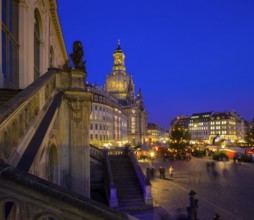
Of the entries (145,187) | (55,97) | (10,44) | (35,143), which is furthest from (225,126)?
(35,143)

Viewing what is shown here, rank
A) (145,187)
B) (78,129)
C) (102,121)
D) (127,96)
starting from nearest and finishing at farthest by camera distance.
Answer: (78,129) < (145,187) < (102,121) < (127,96)

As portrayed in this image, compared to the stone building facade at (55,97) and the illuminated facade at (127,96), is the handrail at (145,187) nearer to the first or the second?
the stone building facade at (55,97)

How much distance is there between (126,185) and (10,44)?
13.2m

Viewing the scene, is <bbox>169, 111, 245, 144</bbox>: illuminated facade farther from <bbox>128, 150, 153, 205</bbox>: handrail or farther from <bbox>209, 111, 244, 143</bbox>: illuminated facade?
<bbox>128, 150, 153, 205</bbox>: handrail

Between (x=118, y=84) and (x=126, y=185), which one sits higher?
(x=118, y=84)

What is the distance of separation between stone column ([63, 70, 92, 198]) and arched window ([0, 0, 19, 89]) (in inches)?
94.3

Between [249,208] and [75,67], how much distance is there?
1445 centimetres

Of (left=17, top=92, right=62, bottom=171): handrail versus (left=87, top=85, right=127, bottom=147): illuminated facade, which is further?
(left=87, top=85, right=127, bottom=147): illuminated facade

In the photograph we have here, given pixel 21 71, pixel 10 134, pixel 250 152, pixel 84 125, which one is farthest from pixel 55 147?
pixel 250 152

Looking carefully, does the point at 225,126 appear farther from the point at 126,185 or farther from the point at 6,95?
the point at 6,95

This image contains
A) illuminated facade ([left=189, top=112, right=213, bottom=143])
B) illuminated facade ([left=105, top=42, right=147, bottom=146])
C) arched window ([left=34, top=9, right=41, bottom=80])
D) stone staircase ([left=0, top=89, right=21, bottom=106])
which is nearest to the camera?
stone staircase ([left=0, top=89, right=21, bottom=106])

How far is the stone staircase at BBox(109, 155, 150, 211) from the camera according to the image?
1747 centimetres

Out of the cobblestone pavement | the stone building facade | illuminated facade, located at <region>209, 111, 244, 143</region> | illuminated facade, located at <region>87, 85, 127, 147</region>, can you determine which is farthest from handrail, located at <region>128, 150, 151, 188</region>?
illuminated facade, located at <region>209, 111, 244, 143</region>

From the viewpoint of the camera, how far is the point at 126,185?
19.8m
